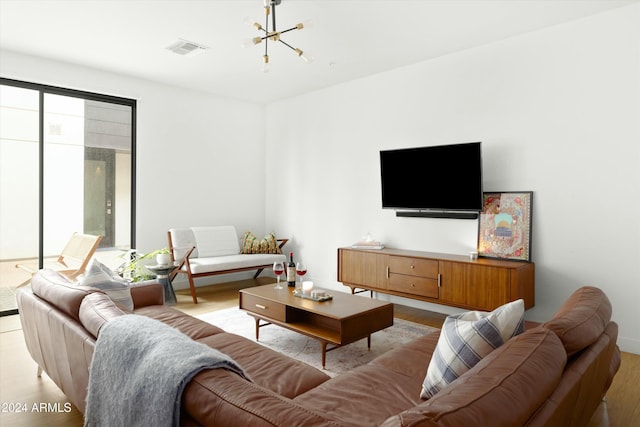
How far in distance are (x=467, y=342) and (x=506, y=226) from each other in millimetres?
2663

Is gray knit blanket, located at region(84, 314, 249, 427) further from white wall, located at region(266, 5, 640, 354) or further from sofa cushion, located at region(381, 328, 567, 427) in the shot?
white wall, located at region(266, 5, 640, 354)

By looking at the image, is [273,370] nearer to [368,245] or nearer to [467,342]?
[467,342]

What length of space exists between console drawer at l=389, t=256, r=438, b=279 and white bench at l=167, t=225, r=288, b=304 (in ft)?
6.40

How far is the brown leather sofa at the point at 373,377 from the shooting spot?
107 cm

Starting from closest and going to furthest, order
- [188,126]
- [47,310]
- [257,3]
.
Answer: [47,310]
[257,3]
[188,126]

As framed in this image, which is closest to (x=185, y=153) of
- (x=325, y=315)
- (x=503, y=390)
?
(x=325, y=315)

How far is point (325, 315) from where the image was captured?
3.03 m

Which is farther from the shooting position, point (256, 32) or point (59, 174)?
point (59, 174)

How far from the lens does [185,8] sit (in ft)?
11.1

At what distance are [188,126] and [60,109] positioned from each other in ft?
5.07

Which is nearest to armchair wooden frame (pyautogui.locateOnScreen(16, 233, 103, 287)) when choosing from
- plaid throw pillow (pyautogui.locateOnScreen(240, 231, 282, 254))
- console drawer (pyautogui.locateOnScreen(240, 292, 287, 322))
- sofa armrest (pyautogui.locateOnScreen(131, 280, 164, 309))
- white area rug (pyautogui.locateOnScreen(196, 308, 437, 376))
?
white area rug (pyautogui.locateOnScreen(196, 308, 437, 376))

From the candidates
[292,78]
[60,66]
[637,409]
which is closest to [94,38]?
[60,66]

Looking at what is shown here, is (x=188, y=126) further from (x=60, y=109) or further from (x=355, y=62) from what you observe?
(x=355, y=62)

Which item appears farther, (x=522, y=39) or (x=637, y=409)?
(x=522, y=39)
